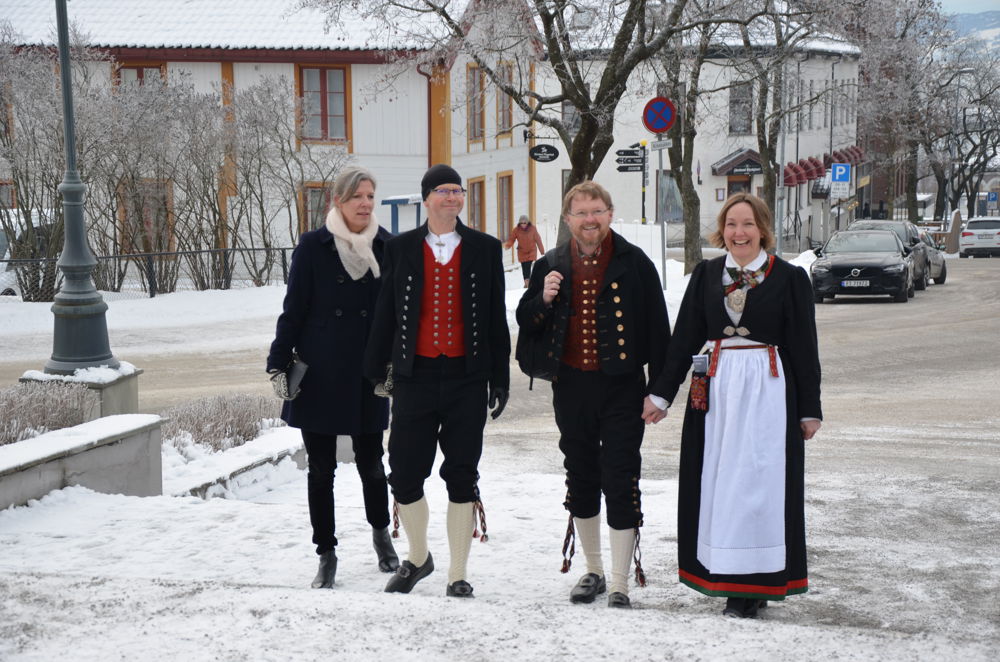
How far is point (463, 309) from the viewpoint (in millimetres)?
5133

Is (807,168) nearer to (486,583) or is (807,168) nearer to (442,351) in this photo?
(486,583)

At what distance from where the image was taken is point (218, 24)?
30.1 metres

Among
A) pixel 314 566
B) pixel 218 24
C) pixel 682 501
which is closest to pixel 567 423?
pixel 682 501

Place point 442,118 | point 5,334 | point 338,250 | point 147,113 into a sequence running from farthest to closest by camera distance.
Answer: point 442,118
point 147,113
point 5,334
point 338,250

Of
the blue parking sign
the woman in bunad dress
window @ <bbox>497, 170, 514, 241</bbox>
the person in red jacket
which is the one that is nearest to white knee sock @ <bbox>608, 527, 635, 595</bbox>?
the woman in bunad dress

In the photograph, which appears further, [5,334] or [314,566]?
[5,334]

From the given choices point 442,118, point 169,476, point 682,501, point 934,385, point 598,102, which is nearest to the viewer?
point 682,501

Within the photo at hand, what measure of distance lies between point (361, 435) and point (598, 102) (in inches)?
644

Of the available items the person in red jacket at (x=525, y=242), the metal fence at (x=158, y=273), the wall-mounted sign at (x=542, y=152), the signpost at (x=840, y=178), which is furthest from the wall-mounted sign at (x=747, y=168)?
the metal fence at (x=158, y=273)

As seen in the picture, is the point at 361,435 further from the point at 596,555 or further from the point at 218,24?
the point at 218,24

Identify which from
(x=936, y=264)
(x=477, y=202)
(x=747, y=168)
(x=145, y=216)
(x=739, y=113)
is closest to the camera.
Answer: (x=145, y=216)

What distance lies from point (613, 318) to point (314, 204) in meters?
23.4

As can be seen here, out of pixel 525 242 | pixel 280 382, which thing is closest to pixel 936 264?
pixel 525 242

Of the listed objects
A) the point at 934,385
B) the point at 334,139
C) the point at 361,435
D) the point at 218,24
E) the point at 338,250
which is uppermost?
the point at 218,24
